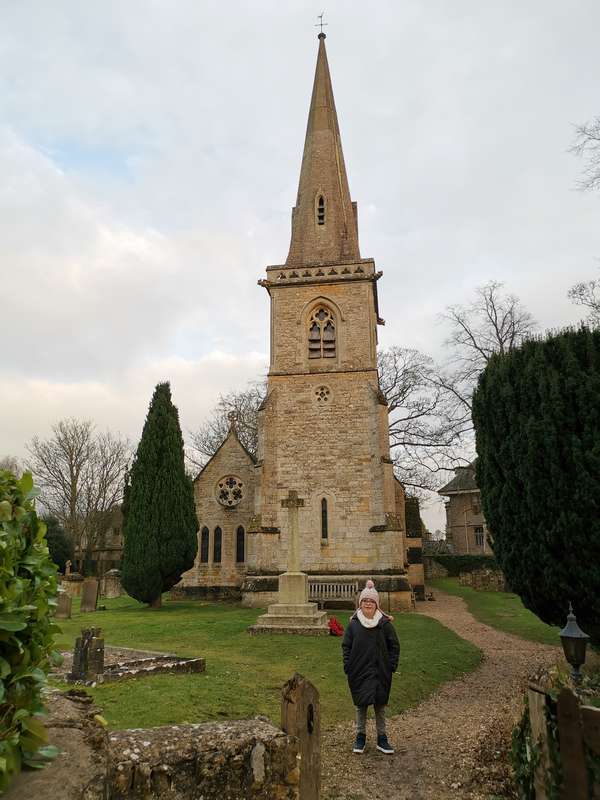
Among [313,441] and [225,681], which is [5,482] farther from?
[313,441]

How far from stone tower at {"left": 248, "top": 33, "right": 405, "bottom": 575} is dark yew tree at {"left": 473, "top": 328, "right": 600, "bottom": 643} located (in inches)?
420

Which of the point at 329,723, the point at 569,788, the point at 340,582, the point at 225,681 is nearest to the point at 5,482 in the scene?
the point at 569,788

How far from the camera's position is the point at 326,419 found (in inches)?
816

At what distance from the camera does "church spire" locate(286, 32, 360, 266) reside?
23.7 m

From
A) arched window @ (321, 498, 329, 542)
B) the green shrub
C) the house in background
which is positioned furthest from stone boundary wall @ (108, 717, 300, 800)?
the house in background

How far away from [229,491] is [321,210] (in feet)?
42.7

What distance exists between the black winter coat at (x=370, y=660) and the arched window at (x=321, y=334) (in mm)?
16227

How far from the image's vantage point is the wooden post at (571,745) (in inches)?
118

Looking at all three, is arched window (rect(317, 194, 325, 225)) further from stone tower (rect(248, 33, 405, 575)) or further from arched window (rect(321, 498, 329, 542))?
arched window (rect(321, 498, 329, 542))

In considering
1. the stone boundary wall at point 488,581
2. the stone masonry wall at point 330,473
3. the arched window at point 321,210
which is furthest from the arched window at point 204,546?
the stone boundary wall at point 488,581

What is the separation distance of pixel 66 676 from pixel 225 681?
2.20 meters

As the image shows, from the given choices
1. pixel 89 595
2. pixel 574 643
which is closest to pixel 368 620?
pixel 574 643

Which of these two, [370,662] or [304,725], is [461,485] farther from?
[304,725]

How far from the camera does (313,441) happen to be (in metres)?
20.6
